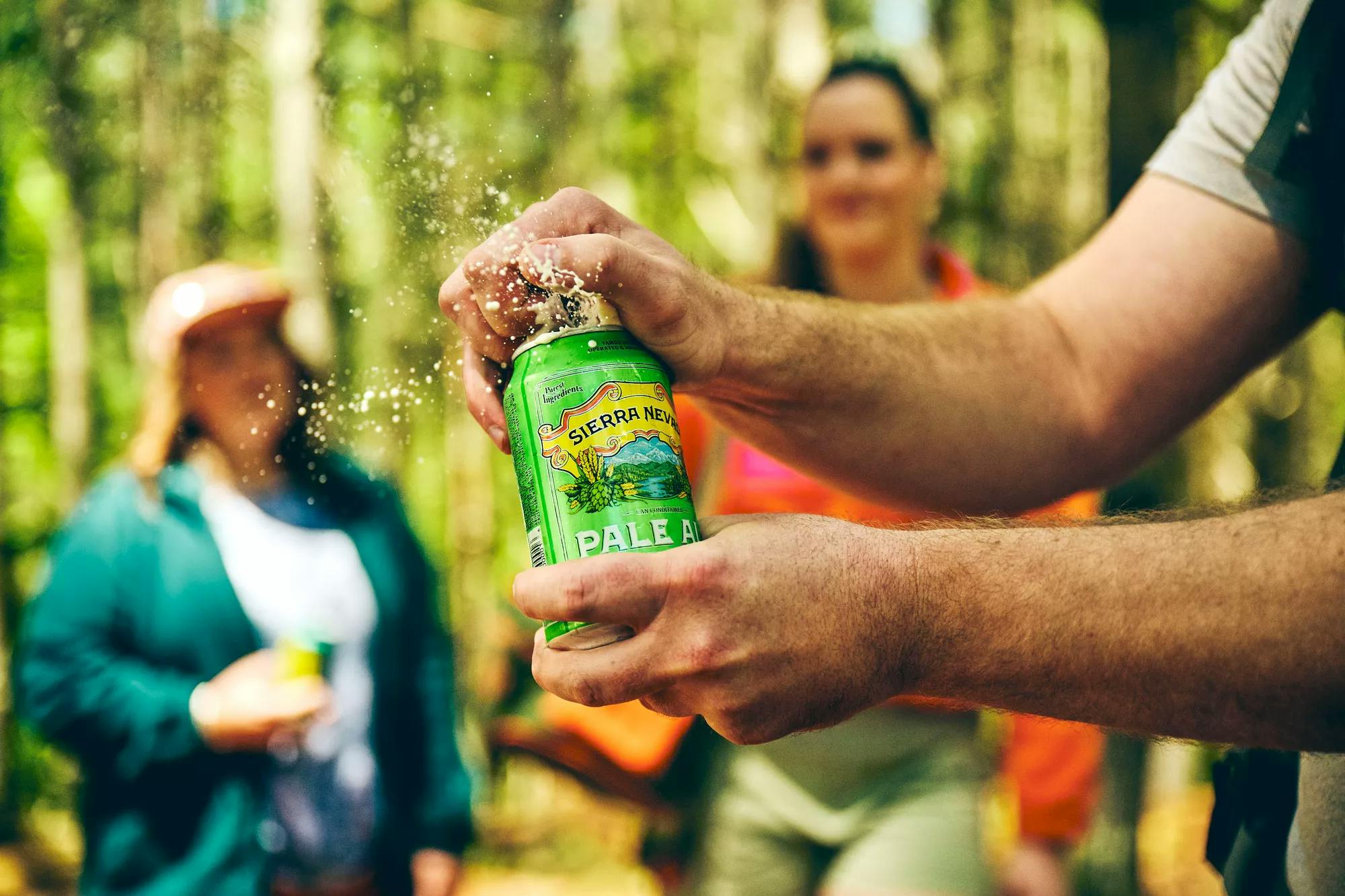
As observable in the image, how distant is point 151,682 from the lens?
2355 mm

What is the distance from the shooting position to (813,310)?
4.68 feet

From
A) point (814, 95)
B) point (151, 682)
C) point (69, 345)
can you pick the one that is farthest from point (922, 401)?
point (69, 345)

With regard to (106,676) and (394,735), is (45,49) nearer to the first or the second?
(106,676)

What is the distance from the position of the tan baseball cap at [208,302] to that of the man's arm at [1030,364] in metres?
1.39

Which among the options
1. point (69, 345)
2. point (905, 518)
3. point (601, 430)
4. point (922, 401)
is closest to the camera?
point (601, 430)

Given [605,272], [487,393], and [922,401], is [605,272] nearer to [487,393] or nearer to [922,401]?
[487,393]

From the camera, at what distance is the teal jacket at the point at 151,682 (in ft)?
7.52

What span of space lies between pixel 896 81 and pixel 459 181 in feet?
6.44

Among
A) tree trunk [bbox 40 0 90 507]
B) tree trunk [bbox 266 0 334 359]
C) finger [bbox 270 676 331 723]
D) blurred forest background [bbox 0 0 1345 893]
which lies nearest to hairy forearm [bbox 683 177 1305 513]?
blurred forest background [bbox 0 0 1345 893]

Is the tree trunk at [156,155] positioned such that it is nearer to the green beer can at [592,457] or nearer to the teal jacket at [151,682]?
the teal jacket at [151,682]

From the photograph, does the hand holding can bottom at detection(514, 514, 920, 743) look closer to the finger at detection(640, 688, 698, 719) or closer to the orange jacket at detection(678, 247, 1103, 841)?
the finger at detection(640, 688, 698, 719)

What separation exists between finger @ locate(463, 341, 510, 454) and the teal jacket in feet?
3.54

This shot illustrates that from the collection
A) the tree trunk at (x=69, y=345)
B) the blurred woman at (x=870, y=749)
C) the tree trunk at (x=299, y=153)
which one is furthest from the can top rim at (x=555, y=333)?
the tree trunk at (x=69, y=345)

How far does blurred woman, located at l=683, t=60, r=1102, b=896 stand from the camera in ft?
7.71
